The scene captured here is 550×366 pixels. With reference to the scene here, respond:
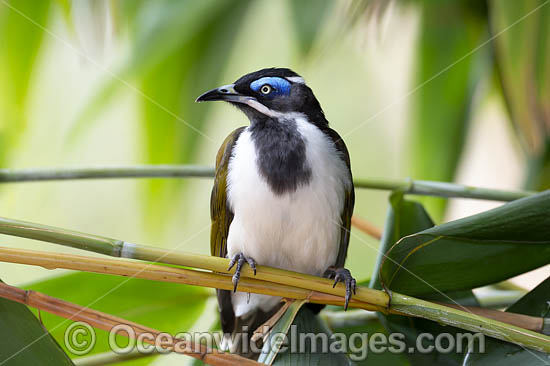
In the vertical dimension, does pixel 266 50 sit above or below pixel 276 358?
above

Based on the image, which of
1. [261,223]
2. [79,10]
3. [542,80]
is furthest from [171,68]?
[542,80]

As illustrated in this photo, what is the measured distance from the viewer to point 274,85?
41.9 inches

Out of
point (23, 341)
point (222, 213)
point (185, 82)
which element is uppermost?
point (185, 82)

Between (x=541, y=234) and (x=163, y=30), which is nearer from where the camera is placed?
(x=541, y=234)

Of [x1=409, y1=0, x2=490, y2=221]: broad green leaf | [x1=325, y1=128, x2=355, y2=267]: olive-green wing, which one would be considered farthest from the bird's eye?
[x1=409, y1=0, x2=490, y2=221]: broad green leaf

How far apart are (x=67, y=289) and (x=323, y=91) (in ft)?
4.80

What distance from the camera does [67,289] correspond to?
1.19 meters

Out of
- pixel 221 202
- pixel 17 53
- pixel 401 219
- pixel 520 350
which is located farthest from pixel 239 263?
pixel 17 53

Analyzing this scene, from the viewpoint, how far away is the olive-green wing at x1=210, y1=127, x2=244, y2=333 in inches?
47.6

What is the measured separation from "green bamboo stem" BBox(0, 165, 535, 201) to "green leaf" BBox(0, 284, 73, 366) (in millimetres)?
248

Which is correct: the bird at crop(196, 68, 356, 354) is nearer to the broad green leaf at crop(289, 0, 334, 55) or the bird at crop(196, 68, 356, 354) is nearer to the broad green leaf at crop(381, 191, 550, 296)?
the broad green leaf at crop(381, 191, 550, 296)

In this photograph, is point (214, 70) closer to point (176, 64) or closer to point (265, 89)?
point (176, 64)

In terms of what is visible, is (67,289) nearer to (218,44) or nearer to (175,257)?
(175,257)

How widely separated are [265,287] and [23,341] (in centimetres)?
35
